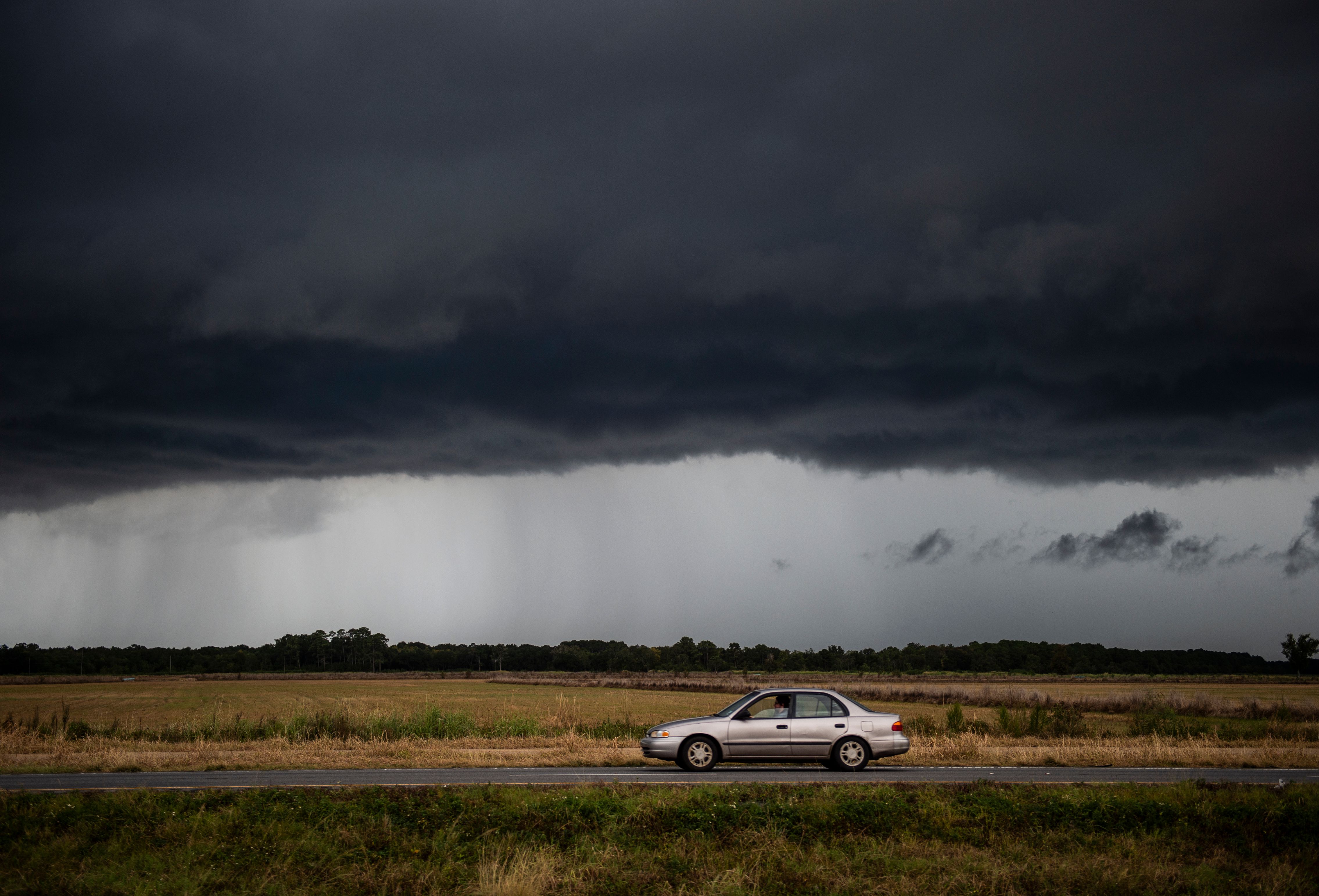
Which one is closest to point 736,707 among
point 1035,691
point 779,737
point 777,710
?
point 777,710

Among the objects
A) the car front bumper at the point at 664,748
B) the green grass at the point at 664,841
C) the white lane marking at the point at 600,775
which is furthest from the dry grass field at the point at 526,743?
the green grass at the point at 664,841

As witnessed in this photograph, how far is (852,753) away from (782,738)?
174 centimetres

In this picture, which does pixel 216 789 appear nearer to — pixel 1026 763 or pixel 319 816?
pixel 319 816

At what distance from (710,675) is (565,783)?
501ft

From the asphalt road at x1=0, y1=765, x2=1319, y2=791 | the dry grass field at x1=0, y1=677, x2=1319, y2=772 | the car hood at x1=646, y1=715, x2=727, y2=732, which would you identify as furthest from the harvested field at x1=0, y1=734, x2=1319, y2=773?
the car hood at x1=646, y1=715, x2=727, y2=732

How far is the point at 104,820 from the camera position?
49.8ft

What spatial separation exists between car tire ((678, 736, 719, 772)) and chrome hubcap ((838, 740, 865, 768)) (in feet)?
9.55

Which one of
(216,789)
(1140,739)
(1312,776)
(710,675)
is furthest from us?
(710,675)

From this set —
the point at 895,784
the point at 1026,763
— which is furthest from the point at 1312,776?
the point at 895,784

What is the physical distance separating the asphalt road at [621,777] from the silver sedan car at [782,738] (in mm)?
379

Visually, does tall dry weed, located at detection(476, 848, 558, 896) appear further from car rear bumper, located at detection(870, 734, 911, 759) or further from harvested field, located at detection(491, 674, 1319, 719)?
harvested field, located at detection(491, 674, 1319, 719)

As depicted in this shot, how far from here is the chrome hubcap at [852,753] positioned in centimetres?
2225

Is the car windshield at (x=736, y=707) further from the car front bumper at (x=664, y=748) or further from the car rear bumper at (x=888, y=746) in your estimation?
the car rear bumper at (x=888, y=746)

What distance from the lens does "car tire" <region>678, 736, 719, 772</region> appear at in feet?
72.3
